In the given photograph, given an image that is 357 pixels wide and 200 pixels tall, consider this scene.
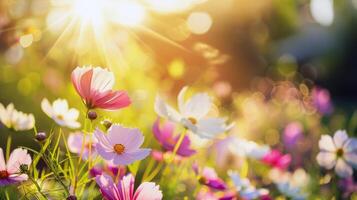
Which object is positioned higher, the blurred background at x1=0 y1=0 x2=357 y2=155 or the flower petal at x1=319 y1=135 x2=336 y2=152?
the blurred background at x1=0 y1=0 x2=357 y2=155

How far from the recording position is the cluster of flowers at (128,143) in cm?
86

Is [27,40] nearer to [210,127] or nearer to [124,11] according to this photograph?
[210,127]

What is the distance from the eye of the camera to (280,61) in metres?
9.75

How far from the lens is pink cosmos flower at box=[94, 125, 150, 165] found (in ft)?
2.81

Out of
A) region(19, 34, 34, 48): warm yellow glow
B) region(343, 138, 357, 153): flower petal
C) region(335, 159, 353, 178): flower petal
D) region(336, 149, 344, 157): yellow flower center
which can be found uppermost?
region(19, 34, 34, 48): warm yellow glow

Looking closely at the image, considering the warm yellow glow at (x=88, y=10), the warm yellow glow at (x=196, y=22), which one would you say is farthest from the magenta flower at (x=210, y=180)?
A: the warm yellow glow at (x=196, y=22)

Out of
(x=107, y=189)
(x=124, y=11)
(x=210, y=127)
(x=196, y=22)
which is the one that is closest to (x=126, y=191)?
(x=107, y=189)

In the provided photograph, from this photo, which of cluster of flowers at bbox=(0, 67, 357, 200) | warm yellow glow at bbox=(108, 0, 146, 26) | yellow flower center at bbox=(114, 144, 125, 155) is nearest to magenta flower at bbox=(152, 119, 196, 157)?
cluster of flowers at bbox=(0, 67, 357, 200)

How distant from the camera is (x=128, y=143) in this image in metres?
0.87

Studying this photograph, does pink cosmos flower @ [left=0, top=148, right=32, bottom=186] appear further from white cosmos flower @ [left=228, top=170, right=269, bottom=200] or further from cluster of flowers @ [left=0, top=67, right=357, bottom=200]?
white cosmos flower @ [left=228, top=170, right=269, bottom=200]

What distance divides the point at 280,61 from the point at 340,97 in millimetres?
1628

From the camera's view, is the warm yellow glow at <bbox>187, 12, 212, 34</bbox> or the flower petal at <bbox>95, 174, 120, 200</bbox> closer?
the flower petal at <bbox>95, 174, 120, 200</bbox>

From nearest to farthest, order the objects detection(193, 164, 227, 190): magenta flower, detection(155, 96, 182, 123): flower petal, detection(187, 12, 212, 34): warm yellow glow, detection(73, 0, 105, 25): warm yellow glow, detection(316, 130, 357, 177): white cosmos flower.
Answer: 1. detection(155, 96, 182, 123): flower petal
2. detection(193, 164, 227, 190): magenta flower
3. detection(316, 130, 357, 177): white cosmos flower
4. detection(73, 0, 105, 25): warm yellow glow
5. detection(187, 12, 212, 34): warm yellow glow

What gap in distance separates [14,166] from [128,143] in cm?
21
